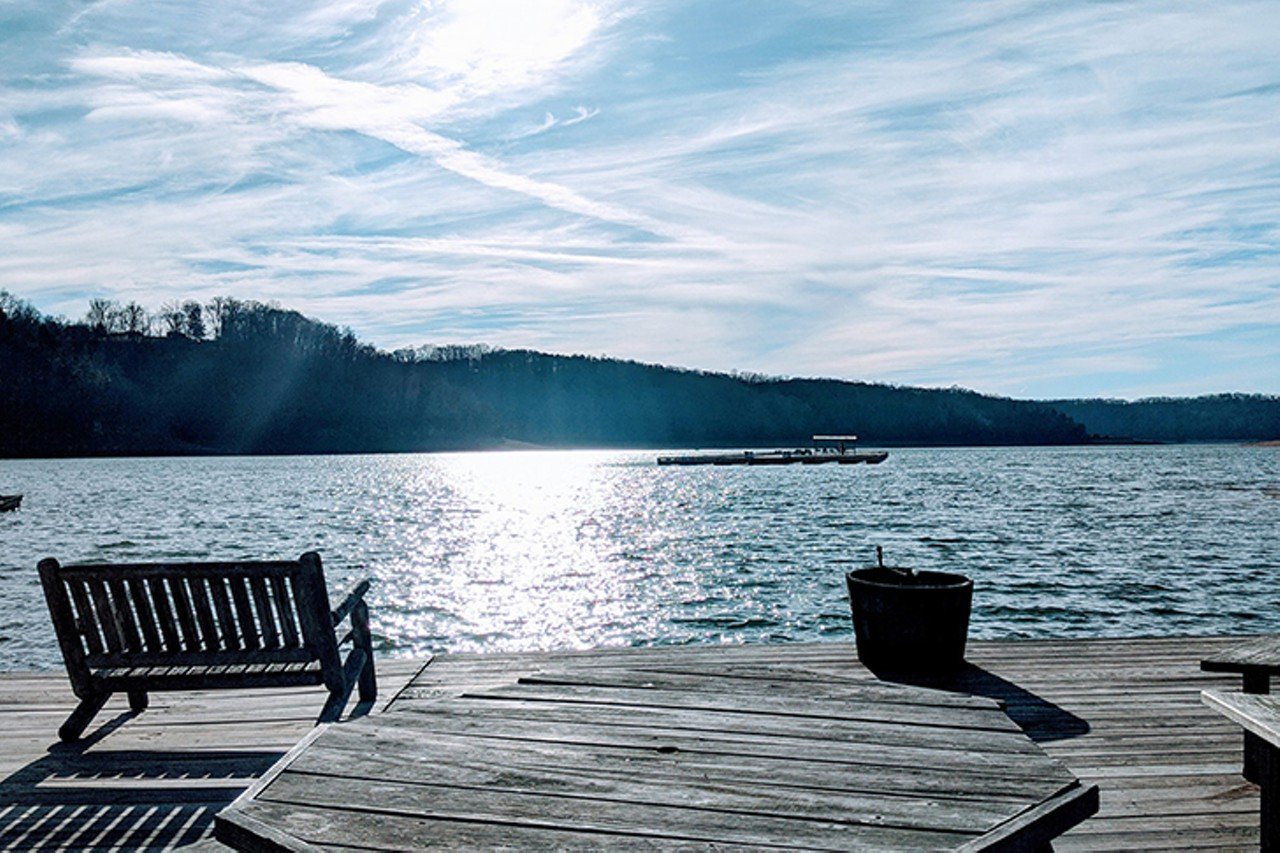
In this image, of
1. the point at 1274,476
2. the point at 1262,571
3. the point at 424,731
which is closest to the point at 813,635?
the point at 424,731

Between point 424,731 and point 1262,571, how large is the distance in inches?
951

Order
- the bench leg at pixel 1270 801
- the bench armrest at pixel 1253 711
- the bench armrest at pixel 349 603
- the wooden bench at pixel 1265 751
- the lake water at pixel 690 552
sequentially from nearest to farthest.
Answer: the bench armrest at pixel 1253 711
the wooden bench at pixel 1265 751
the bench leg at pixel 1270 801
the bench armrest at pixel 349 603
the lake water at pixel 690 552

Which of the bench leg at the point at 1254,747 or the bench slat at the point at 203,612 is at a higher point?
the bench slat at the point at 203,612

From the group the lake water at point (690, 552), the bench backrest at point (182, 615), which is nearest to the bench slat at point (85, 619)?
the bench backrest at point (182, 615)

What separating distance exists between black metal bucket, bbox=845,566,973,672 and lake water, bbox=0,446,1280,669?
7033 millimetres

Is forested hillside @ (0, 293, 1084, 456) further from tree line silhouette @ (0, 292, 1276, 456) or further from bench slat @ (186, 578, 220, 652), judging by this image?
bench slat @ (186, 578, 220, 652)

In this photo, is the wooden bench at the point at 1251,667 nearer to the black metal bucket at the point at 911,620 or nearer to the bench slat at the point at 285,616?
the black metal bucket at the point at 911,620

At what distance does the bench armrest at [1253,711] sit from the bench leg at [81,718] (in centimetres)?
540

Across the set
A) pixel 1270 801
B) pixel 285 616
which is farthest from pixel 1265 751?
pixel 285 616

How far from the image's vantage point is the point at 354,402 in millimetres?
142125

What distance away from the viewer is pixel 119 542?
30094 mm

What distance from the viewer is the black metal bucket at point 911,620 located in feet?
19.9

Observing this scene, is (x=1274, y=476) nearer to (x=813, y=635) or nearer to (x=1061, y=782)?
(x=813, y=635)

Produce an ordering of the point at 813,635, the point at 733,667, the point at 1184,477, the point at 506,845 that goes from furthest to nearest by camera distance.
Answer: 1. the point at 1184,477
2. the point at 813,635
3. the point at 733,667
4. the point at 506,845
